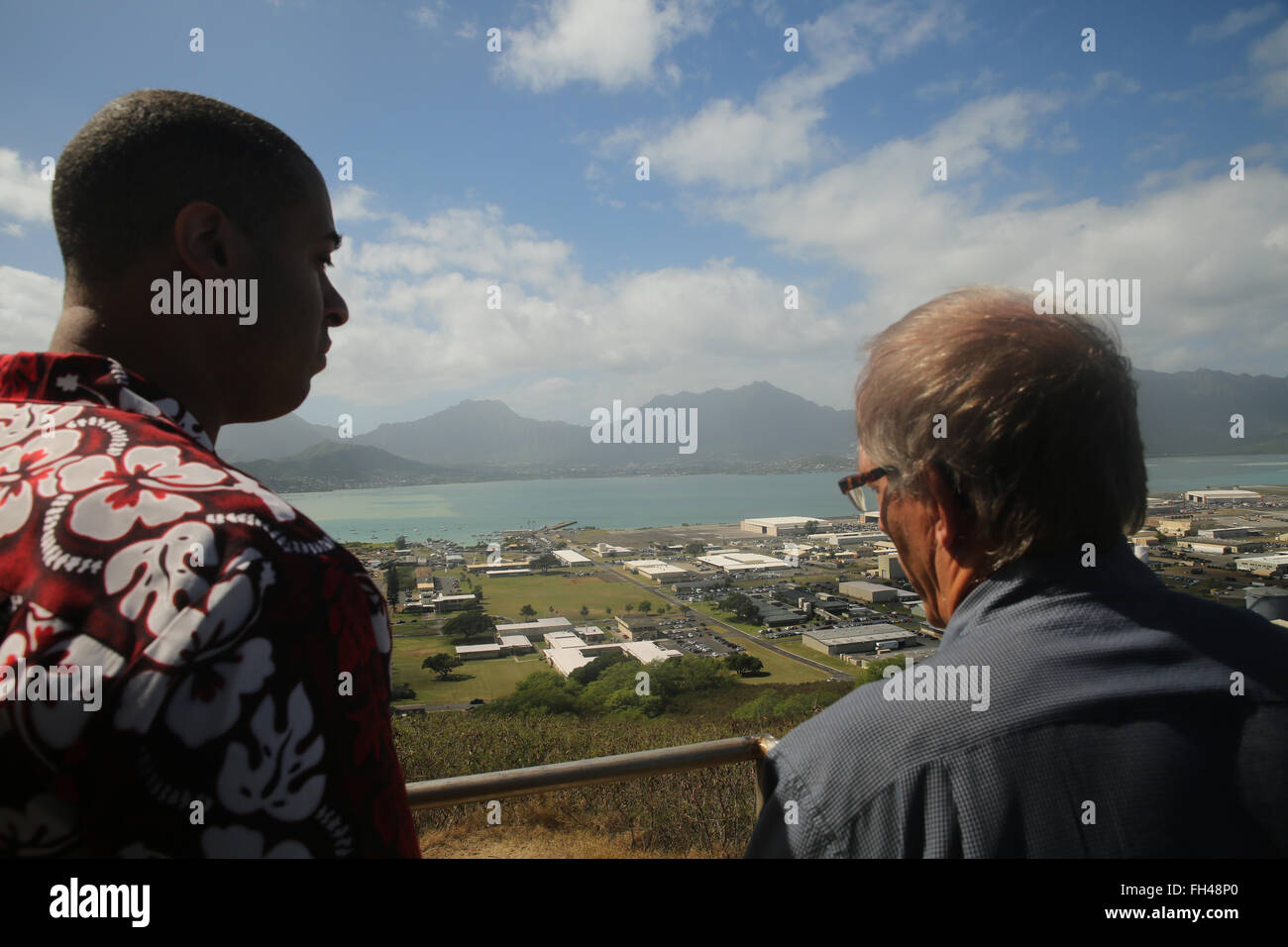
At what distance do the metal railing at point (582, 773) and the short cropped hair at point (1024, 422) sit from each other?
3.41 feet

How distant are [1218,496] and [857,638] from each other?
4.08 metres

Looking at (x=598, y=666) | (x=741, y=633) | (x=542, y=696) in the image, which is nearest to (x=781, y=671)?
(x=741, y=633)

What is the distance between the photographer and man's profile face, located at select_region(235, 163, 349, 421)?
1.13 m

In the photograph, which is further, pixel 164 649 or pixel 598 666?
pixel 598 666

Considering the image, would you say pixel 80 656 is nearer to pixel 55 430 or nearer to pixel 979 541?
pixel 55 430

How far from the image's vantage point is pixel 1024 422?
1.22 metres

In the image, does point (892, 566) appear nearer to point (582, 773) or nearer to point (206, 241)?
point (582, 773)

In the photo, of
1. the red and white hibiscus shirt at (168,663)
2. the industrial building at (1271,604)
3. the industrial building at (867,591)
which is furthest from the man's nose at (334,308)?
the industrial building at (867,591)

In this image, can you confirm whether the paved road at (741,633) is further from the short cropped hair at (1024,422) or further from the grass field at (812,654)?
the short cropped hair at (1024,422)

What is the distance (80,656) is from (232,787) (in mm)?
185

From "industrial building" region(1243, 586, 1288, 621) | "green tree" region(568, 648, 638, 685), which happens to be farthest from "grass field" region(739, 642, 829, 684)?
"industrial building" region(1243, 586, 1288, 621)

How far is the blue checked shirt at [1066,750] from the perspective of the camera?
1054 millimetres

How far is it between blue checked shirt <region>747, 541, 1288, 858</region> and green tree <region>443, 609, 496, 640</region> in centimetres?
668

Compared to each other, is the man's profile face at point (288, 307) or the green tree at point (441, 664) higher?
the man's profile face at point (288, 307)
